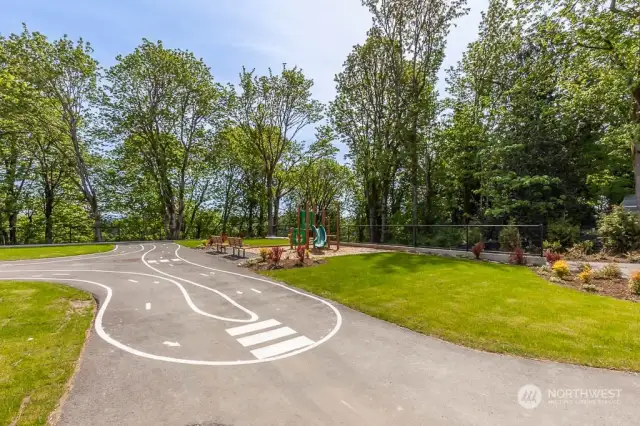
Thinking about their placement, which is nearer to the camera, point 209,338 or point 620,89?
point 209,338

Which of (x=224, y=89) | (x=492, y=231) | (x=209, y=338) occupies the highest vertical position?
(x=224, y=89)

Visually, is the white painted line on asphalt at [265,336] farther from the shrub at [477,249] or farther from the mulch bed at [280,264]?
the shrub at [477,249]

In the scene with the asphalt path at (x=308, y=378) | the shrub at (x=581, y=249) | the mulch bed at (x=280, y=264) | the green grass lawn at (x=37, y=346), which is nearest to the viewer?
the asphalt path at (x=308, y=378)

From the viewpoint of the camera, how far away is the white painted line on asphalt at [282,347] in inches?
194

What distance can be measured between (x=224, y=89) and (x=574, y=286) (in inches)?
1335

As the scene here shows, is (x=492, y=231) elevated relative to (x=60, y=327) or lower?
elevated

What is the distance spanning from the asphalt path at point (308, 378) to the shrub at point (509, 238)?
10911 millimetres

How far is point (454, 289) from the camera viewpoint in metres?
8.74

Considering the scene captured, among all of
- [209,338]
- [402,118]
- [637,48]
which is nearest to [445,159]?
[402,118]

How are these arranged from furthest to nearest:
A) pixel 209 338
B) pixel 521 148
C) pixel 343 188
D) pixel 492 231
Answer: pixel 343 188 → pixel 521 148 → pixel 492 231 → pixel 209 338

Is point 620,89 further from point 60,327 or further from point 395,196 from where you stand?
point 60,327

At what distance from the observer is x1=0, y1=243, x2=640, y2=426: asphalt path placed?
130 inches

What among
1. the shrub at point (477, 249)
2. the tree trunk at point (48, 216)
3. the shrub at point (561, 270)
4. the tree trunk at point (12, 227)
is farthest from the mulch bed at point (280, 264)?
the tree trunk at point (12, 227)

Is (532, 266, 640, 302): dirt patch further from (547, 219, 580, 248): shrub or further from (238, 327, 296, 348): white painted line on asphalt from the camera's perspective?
(238, 327, 296, 348): white painted line on asphalt
